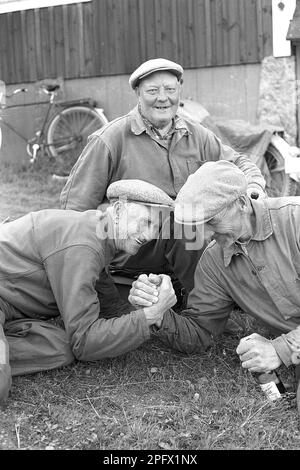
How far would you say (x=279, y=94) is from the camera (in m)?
9.80

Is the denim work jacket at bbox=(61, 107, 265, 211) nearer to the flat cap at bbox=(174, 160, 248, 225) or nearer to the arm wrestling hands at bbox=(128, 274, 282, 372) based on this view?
the arm wrestling hands at bbox=(128, 274, 282, 372)

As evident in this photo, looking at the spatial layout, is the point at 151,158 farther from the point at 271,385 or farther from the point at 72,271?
the point at 271,385

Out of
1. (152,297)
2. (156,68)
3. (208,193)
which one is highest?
(156,68)

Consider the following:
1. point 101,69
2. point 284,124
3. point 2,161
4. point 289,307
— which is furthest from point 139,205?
point 2,161

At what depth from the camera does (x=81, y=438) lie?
3.44 meters

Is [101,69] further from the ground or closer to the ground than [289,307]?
further from the ground

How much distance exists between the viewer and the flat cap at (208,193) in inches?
138

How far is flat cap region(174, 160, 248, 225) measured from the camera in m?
3.49

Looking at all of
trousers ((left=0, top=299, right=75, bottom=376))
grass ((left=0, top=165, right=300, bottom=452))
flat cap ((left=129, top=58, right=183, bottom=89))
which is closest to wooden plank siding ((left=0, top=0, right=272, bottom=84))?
flat cap ((left=129, top=58, right=183, bottom=89))

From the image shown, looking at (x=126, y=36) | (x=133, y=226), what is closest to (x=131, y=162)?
(x=133, y=226)

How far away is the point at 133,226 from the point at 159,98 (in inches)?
65.0

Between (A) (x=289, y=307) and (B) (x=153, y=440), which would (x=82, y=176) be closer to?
(A) (x=289, y=307)
